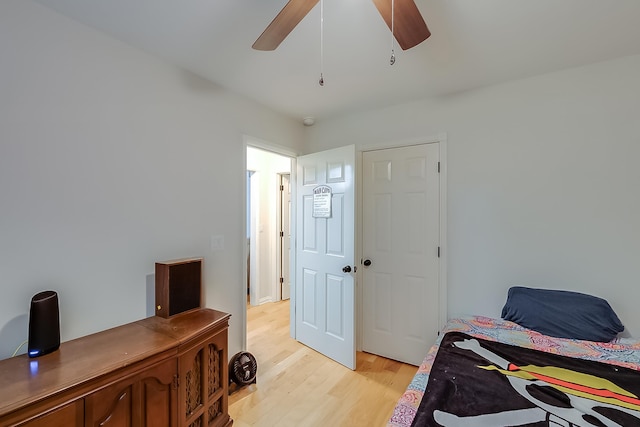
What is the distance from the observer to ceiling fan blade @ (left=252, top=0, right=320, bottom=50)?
105 centimetres

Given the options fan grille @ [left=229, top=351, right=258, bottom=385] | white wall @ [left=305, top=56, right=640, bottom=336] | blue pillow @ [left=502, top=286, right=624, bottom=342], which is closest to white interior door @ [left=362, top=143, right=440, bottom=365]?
white wall @ [left=305, top=56, right=640, bottom=336]

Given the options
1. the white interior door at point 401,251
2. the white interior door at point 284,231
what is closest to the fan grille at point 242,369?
the white interior door at point 401,251

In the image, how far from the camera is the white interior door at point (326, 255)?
2.49 m

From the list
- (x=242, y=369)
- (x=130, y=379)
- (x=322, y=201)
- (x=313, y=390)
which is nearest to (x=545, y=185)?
(x=322, y=201)

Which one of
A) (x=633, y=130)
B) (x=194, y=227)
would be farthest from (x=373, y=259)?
(x=633, y=130)

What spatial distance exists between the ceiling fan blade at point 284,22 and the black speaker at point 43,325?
1515 millimetres

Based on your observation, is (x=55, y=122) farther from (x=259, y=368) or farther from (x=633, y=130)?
(x=633, y=130)

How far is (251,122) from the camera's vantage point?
2.47 m

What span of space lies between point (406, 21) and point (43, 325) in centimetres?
204

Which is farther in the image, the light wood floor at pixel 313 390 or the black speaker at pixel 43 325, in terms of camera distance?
the light wood floor at pixel 313 390

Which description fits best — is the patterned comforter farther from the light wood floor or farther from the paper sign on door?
the paper sign on door

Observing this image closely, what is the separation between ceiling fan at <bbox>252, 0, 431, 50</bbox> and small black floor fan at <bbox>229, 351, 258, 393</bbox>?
2166 millimetres

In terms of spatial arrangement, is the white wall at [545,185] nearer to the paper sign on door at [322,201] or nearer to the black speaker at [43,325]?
the paper sign on door at [322,201]

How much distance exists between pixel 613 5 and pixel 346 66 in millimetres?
1379
